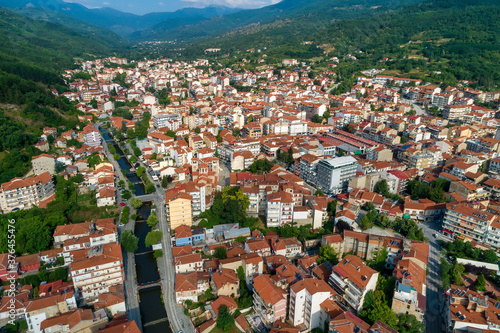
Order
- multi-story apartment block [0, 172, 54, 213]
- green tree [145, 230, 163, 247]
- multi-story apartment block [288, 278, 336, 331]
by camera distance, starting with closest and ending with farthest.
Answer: multi-story apartment block [288, 278, 336, 331] < green tree [145, 230, 163, 247] < multi-story apartment block [0, 172, 54, 213]

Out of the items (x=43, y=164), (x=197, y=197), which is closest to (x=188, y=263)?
(x=197, y=197)

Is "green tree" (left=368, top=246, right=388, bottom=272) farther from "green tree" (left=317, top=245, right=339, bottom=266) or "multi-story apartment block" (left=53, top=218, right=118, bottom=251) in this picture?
"multi-story apartment block" (left=53, top=218, right=118, bottom=251)

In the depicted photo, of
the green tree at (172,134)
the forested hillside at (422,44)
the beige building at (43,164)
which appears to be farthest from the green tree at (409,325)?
the forested hillside at (422,44)

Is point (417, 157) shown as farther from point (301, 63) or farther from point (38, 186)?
→ point (301, 63)

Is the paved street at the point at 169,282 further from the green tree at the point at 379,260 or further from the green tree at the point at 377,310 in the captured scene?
the green tree at the point at 379,260

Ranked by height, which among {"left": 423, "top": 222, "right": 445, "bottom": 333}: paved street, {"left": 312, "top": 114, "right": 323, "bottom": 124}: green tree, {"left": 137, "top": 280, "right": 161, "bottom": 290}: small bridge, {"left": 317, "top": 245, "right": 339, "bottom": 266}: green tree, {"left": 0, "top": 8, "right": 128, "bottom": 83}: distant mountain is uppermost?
{"left": 0, "top": 8, "right": 128, "bottom": 83}: distant mountain

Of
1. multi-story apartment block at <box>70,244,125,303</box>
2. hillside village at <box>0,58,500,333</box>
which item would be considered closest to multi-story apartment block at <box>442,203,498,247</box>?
hillside village at <box>0,58,500,333</box>

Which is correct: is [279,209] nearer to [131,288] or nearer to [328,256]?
[328,256]
